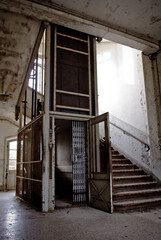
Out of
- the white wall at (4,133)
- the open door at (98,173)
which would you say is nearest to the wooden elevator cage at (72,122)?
the open door at (98,173)

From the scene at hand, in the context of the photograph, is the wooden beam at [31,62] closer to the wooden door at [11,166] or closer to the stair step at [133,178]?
the wooden door at [11,166]

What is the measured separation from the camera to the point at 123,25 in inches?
230

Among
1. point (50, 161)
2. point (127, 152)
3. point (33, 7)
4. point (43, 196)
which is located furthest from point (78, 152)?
point (33, 7)

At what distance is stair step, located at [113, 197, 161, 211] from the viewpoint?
4.52m

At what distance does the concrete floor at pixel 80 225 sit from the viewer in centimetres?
307

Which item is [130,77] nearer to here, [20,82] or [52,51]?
[52,51]

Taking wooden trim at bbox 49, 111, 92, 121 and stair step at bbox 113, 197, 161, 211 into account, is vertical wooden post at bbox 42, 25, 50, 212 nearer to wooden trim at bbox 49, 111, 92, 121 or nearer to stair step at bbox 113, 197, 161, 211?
wooden trim at bbox 49, 111, 92, 121

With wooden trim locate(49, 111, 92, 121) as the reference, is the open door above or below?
below

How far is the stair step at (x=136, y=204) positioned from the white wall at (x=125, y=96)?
1.47m

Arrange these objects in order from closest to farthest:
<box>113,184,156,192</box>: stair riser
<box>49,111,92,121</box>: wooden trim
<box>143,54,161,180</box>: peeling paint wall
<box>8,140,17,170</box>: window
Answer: <box>49,111,92,121</box>: wooden trim
<box>113,184,156,192</box>: stair riser
<box>143,54,161,180</box>: peeling paint wall
<box>8,140,17,170</box>: window

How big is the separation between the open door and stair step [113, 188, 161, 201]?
0.38 meters

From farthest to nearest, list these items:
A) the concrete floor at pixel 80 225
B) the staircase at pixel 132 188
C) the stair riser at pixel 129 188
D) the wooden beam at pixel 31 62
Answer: the wooden beam at pixel 31 62 < the stair riser at pixel 129 188 < the staircase at pixel 132 188 < the concrete floor at pixel 80 225

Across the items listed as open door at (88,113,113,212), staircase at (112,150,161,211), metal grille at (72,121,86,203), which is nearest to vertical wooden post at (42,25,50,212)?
metal grille at (72,121,86,203)

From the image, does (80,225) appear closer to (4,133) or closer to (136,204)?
(136,204)
